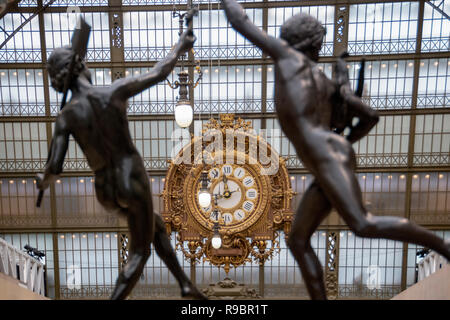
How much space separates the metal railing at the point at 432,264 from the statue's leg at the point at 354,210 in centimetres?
642

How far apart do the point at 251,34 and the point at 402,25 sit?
1411 centimetres

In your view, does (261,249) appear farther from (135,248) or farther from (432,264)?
(135,248)

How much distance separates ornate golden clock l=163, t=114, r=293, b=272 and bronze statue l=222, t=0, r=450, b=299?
10197mm

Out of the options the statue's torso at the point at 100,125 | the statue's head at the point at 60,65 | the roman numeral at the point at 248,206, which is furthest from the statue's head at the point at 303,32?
the roman numeral at the point at 248,206

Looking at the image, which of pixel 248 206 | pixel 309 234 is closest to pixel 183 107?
pixel 309 234

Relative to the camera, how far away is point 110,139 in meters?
2.81

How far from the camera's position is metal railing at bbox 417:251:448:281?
27.4 feet

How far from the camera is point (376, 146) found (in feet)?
50.5

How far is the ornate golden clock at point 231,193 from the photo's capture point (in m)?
13.3

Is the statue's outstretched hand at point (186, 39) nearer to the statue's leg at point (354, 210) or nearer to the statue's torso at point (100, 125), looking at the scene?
the statue's torso at point (100, 125)

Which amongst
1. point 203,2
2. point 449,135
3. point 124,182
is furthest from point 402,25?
Result: point 124,182

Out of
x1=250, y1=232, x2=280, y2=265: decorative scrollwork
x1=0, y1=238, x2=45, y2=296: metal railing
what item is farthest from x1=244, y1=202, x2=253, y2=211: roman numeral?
x1=0, y1=238, x2=45, y2=296: metal railing
